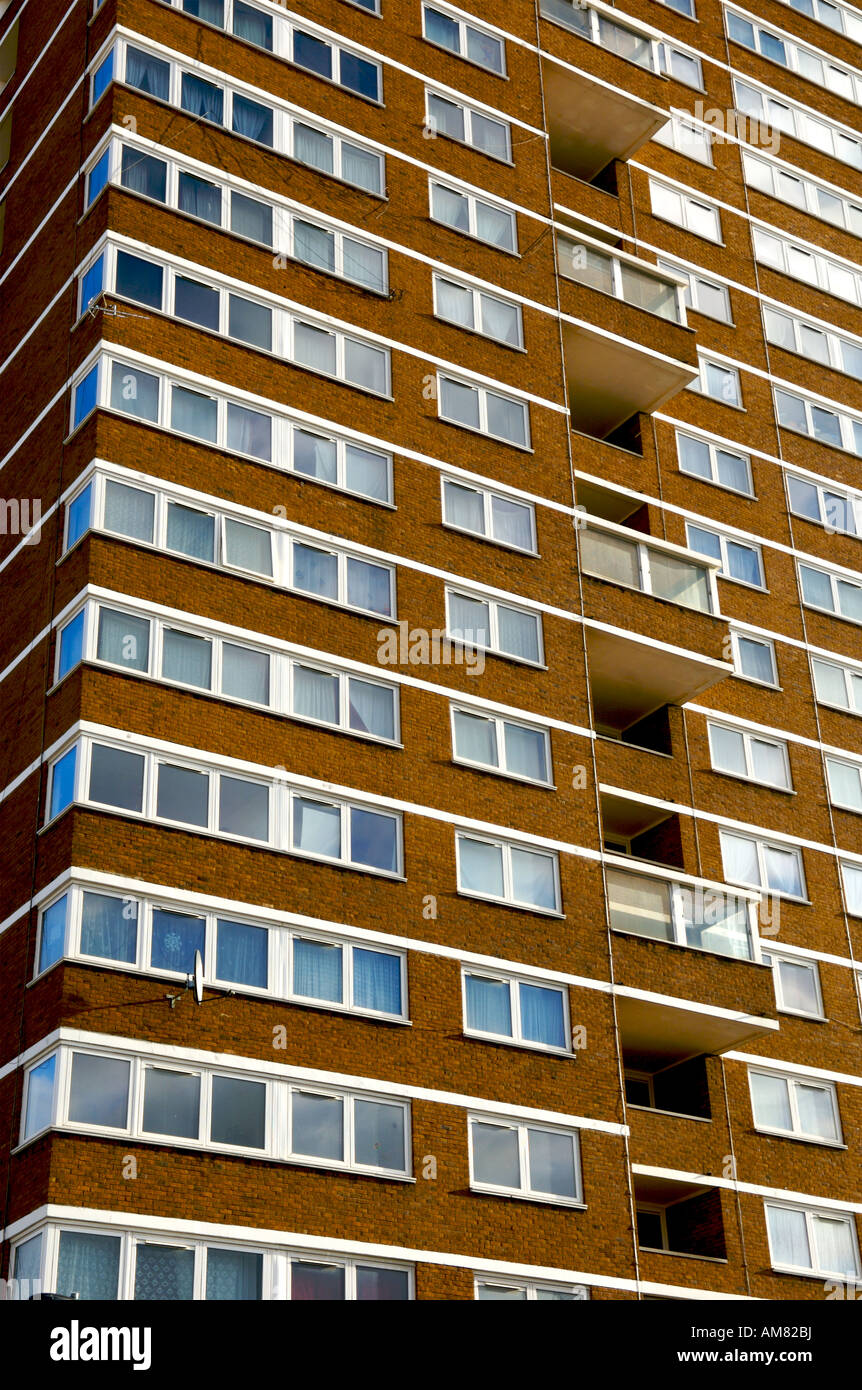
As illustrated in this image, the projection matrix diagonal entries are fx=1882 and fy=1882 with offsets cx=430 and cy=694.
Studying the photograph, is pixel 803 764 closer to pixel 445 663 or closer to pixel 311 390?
pixel 445 663

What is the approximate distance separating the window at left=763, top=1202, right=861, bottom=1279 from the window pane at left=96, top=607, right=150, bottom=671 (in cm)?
1435

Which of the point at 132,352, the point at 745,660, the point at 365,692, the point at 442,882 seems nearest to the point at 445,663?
the point at 365,692

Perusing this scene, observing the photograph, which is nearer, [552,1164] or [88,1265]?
[88,1265]

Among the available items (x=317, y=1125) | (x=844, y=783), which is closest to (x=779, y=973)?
(x=844, y=783)

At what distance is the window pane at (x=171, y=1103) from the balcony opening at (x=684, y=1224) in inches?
372

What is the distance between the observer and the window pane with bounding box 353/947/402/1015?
27.5 m

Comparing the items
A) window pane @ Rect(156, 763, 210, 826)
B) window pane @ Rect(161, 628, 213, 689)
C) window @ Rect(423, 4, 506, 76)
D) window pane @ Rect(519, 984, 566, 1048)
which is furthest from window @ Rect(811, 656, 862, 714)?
window pane @ Rect(156, 763, 210, 826)

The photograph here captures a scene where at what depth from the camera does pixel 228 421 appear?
30.7 meters

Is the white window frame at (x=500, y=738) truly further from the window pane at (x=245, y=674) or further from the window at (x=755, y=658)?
the window at (x=755, y=658)

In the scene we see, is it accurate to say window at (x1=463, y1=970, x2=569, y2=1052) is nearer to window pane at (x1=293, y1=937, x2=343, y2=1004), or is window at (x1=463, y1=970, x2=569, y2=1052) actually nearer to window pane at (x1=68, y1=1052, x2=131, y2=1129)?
window pane at (x1=293, y1=937, x2=343, y2=1004)

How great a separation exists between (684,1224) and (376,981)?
27.2ft

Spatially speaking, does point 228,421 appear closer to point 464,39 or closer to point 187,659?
point 187,659

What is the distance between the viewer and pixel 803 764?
38.0 metres

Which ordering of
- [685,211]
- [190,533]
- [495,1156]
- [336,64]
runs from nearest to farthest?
1. [495,1156]
2. [190,533]
3. [336,64]
4. [685,211]
